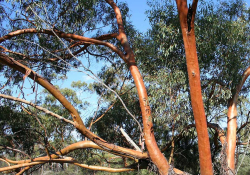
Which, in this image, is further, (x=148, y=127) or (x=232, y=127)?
→ (x=232, y=127)

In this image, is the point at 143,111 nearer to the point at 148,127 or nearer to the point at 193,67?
the point at 148,127

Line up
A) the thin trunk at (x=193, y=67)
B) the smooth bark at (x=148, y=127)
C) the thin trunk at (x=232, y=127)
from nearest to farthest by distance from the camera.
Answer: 1. the thin trunk at (x=193, y=67)
2. the smooth bark at (x=148, y=127)
3. the thin trunk at (x=232, y=127)

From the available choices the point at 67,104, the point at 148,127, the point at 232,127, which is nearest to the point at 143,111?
the point at 148,127

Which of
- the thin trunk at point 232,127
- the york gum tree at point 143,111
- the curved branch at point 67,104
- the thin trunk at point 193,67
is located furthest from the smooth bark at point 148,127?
the thin trunk at point 232,127

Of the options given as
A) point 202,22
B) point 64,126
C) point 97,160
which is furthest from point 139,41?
point 97,160

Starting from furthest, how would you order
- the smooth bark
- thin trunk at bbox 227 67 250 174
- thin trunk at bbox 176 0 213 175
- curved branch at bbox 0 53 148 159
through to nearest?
1. thin trunk at bbox 227 67 250 174
2. the smooth bark
3. curved branch at bbox 0 53 148 159
4. thin trunk at bbox 176 0 213 175

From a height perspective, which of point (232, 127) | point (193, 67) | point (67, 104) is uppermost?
A: point (193, 67)

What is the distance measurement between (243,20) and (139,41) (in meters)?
2.46

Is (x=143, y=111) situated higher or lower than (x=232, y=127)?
higher

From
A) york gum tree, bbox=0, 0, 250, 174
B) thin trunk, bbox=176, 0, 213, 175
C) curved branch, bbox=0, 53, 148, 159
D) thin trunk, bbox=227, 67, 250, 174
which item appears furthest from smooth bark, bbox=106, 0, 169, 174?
thin trunk, bbox=227, 67, 250, 174

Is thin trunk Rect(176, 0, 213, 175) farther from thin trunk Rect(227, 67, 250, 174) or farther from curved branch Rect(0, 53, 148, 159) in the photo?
thin trunk Rect(227, 67, 250, 174)

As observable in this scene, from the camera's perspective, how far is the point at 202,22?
5797mm

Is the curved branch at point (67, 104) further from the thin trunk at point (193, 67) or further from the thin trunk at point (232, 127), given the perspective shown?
the thin trunk at point (232, 127)

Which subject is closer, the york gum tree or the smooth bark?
the york gum tree
